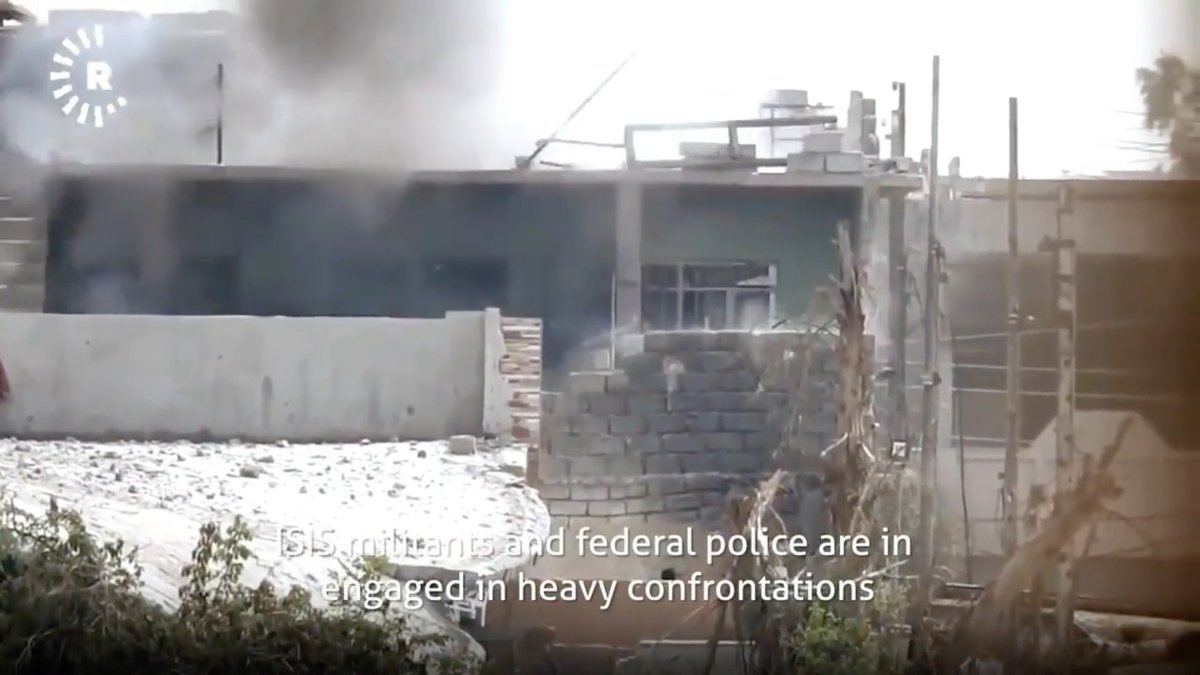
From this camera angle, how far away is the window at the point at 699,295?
7.18ft

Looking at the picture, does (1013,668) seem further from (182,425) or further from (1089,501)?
(182,425)

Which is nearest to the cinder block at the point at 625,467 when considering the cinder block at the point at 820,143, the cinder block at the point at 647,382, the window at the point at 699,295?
the cinder block at the point at 647,382

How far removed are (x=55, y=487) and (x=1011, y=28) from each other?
1658 mm

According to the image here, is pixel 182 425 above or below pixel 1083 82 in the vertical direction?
below

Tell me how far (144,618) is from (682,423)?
2.84ft

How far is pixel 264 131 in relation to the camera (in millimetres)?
2178

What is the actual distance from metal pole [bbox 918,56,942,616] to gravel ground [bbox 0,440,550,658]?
603mm

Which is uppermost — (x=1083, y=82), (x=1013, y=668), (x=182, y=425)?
(x=1083, y=82)

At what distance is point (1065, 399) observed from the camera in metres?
2.24

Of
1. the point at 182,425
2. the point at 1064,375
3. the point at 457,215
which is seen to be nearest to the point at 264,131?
the point at 457,215

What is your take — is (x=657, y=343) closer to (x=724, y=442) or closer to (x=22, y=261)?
(x=724, y=442)

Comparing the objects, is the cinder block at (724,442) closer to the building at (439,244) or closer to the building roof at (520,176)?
the building at (439,244)

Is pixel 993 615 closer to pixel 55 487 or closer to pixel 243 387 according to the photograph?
pixel 243 387

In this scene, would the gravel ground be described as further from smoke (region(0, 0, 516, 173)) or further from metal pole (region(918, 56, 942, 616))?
metal pole (region(918, 56, 942, 616))
